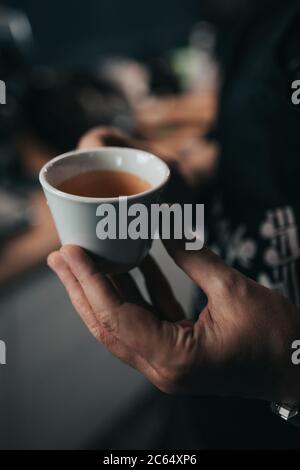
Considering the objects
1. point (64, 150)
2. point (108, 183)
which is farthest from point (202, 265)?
point (64, 150)

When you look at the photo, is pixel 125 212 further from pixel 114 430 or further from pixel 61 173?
pixel 114 430

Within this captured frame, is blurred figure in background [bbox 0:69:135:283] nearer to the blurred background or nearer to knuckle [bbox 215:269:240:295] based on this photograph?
the blurred background

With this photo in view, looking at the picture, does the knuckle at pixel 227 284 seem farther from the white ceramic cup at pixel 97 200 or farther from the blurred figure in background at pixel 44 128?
the blurred figure in background at pixel 44 128

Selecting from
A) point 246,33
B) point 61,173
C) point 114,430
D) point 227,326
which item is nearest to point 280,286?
point 227,326

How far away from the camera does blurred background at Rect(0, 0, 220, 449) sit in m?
0.77

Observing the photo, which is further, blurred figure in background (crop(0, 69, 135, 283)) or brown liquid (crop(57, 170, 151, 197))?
blurred figure in background (crop(0, 69, 135, 283))

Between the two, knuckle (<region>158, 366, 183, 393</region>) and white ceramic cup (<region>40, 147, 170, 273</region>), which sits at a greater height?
white ceramic cup (<region>40, 147, 170, 273</region>)

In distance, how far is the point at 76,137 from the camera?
0.86m

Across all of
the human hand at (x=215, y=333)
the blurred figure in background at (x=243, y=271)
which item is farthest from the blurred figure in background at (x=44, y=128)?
the human hand at (x=215, y=333)

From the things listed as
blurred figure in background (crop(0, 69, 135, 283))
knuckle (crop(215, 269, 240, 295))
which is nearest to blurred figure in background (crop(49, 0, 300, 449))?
knuckle (crop(215, 269, 240, 295))

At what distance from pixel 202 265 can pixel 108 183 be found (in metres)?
0.12

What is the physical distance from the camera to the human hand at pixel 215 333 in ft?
1.07

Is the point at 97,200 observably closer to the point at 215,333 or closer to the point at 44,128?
the point at 215,333

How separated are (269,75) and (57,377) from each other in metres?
0.71
